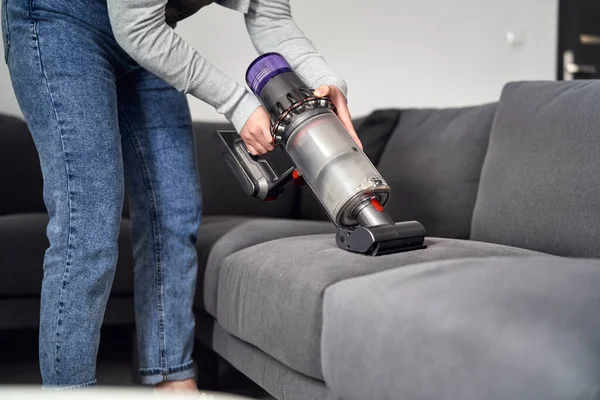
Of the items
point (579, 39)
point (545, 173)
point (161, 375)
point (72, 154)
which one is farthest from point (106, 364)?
point (579, 39)

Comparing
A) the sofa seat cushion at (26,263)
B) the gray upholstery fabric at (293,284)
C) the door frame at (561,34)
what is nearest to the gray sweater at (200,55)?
the gray upholstery fabric at (293,284)

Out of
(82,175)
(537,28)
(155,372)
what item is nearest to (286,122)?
(82,175)

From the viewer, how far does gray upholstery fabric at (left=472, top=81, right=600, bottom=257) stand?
1.31 metres

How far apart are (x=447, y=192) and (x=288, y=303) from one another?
834mm

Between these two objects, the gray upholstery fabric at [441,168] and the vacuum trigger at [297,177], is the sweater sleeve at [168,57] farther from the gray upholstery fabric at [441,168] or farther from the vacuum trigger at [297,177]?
the gray upholstery fabric at [441,168]

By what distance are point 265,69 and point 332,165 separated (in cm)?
25

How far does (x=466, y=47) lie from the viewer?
3281 millimetres

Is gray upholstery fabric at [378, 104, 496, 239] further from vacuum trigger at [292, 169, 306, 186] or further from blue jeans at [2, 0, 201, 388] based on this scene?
blue jeans at [2, 0, 201, 388]

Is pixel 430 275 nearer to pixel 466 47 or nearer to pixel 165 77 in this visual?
pixel 165 77

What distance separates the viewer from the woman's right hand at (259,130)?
4.11ft

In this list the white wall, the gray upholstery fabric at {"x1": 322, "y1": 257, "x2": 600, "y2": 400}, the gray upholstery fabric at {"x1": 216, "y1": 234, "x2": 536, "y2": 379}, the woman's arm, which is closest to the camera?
the gray upholstery fabric at {"x1": 322, "y1": 257, "x2": 600, "y2": 400}

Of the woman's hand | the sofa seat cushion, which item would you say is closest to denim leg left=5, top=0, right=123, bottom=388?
the woman's hand

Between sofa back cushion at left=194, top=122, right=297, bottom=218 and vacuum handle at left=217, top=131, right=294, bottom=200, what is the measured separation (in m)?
0.95

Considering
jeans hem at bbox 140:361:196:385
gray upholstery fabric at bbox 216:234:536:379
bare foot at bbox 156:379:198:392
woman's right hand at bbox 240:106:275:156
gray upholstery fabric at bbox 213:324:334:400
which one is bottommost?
bare foot at bbox 156:379:198:392
